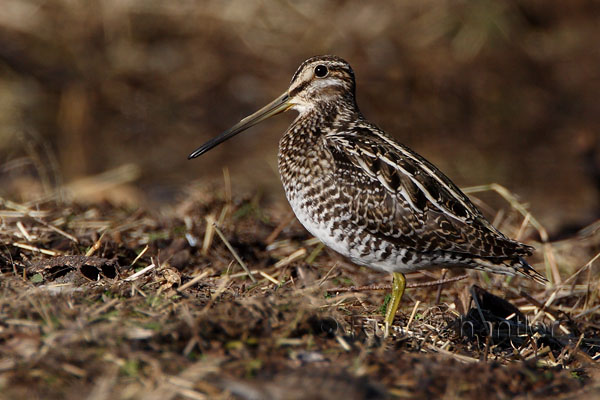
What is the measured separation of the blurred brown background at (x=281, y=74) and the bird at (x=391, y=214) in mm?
4266

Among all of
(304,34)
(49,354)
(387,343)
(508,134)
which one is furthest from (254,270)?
(304,34)

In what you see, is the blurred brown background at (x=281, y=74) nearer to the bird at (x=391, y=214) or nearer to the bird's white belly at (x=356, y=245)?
the bird at (x=391, y=214)

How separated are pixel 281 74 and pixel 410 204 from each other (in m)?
6.50

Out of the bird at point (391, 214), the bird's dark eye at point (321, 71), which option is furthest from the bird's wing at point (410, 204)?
the bird's dark eye at point (321, 71)

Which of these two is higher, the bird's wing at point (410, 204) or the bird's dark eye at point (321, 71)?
the bird's dark eye at point (321, 71)

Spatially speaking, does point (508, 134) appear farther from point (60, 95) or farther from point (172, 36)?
point (60, 95)

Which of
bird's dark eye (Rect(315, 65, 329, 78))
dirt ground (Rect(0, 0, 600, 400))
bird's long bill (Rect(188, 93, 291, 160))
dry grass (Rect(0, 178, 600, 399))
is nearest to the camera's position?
dry grass (Rect(0, 178, 600, 399))

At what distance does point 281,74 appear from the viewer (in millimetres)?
11148

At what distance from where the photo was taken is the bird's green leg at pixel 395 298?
184 inches

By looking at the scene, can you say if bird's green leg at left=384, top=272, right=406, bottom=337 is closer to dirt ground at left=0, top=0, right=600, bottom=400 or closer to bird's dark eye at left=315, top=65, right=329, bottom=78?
dirt ground at left=0, top=0, right=600, bottom=400

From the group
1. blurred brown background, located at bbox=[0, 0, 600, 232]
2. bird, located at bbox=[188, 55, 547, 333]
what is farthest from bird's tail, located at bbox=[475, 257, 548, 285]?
blurred brown background, located at bbox=[0, 0, 600, 232]

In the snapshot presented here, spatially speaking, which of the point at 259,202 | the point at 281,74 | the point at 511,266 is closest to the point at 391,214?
the point at 511,266

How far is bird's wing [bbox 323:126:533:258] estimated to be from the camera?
488 cm

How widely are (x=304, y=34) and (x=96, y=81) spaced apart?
286 cm
